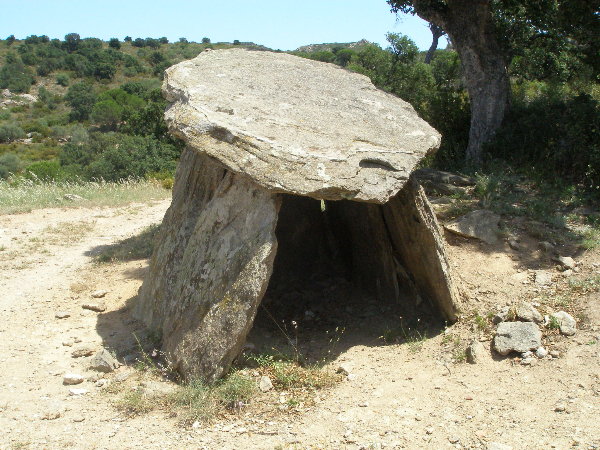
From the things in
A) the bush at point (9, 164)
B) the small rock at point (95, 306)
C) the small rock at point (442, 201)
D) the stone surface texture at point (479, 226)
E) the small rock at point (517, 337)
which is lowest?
the bush at point (9, 164)

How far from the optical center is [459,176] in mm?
7656

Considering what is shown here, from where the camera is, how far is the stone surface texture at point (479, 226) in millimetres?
6066

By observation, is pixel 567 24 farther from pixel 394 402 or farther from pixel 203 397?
pixel 203 397

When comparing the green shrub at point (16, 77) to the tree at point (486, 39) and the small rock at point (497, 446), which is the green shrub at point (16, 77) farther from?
the small rock at point (497, 446)

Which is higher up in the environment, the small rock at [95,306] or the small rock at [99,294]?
the small rock at [99,294]

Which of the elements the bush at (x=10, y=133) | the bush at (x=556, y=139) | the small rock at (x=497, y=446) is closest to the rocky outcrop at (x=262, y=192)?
the small rock at (x=497, y=446)

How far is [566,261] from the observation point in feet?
18.3

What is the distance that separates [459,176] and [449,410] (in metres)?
4.08

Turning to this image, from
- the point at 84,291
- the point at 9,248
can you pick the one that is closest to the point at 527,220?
the point at 84,291

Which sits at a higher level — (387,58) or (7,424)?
(387,58)

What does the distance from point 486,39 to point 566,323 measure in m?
5.14

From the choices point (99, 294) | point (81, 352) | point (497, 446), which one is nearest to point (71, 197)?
point (99, 294)

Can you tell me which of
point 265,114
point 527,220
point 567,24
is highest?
point 567,24

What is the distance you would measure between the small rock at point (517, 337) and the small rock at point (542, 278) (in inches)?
27.2
